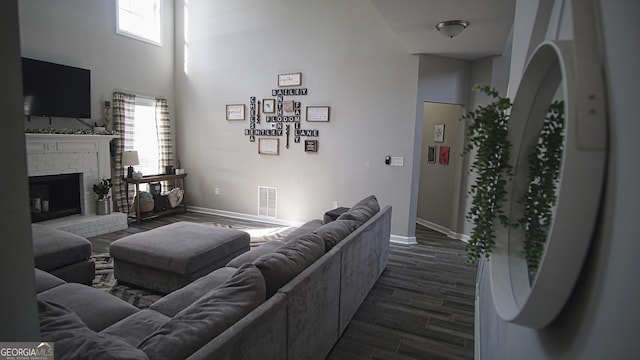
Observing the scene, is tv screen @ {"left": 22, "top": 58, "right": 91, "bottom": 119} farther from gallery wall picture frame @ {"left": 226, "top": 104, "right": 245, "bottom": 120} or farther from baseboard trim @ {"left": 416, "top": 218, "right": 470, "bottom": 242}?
baseboard trim @ {"left": 416, "top": 218, "right": 470, "bottom": 242}

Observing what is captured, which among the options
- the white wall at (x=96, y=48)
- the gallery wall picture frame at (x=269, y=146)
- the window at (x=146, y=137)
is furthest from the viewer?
the window at (x=146, y=137)

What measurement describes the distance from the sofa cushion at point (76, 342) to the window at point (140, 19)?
5700mm

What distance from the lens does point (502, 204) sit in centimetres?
99

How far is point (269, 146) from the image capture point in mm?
5840

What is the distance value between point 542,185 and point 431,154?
524 centimetres

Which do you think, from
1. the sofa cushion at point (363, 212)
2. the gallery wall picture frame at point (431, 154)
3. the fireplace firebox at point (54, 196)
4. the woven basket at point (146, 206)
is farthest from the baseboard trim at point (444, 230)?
the fireplace firebox at point (54, 196)

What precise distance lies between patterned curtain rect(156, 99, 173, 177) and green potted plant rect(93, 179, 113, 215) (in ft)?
3.89

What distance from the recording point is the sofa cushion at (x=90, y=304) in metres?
1.93

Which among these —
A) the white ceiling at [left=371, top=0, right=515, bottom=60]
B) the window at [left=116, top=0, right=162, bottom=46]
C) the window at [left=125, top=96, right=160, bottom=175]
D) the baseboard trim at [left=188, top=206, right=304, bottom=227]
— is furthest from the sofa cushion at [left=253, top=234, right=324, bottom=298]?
the window at [left=116, top=0, right=162, bottom=46]

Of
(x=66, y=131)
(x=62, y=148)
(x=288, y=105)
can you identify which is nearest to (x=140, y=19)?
(x=66, y=131)

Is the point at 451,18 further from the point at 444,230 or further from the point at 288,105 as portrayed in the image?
the point at 444,230

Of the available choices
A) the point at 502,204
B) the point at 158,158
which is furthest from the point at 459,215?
the point at 158,158

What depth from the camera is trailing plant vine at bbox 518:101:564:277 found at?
78cm

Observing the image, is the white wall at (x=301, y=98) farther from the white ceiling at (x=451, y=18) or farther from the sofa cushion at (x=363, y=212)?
the sofa cushion at (x=363, y=212)
